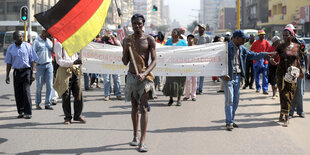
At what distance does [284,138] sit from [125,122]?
3049mm

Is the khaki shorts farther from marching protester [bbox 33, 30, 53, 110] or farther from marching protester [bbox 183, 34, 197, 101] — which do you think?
marching protester [bbox 183, 34, 197, 101]

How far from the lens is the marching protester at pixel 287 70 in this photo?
27.8ft

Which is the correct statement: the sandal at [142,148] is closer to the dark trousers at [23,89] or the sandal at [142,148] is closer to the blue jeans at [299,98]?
the dark trousers at [23,89]

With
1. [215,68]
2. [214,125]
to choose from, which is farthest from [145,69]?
[215,68]

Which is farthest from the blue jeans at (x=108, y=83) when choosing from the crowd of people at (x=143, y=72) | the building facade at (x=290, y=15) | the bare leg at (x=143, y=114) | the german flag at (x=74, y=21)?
the building facade at (x=290, y=15)

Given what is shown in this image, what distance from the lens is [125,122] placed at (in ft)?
28.8

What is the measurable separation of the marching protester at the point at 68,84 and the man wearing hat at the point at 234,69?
9.06ft

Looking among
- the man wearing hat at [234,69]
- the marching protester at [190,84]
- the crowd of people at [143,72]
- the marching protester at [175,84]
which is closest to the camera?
the crowd of people at [143,72]

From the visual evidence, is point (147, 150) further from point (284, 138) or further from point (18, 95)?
point (18, 95)

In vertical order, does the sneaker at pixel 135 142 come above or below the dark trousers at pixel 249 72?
below

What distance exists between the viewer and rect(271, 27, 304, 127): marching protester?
8.47 m

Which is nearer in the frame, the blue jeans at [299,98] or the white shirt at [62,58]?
the white shirt at [62,58]

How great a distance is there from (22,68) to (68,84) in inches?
46.4

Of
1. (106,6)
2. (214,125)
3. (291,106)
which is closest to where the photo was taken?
(106,6)
